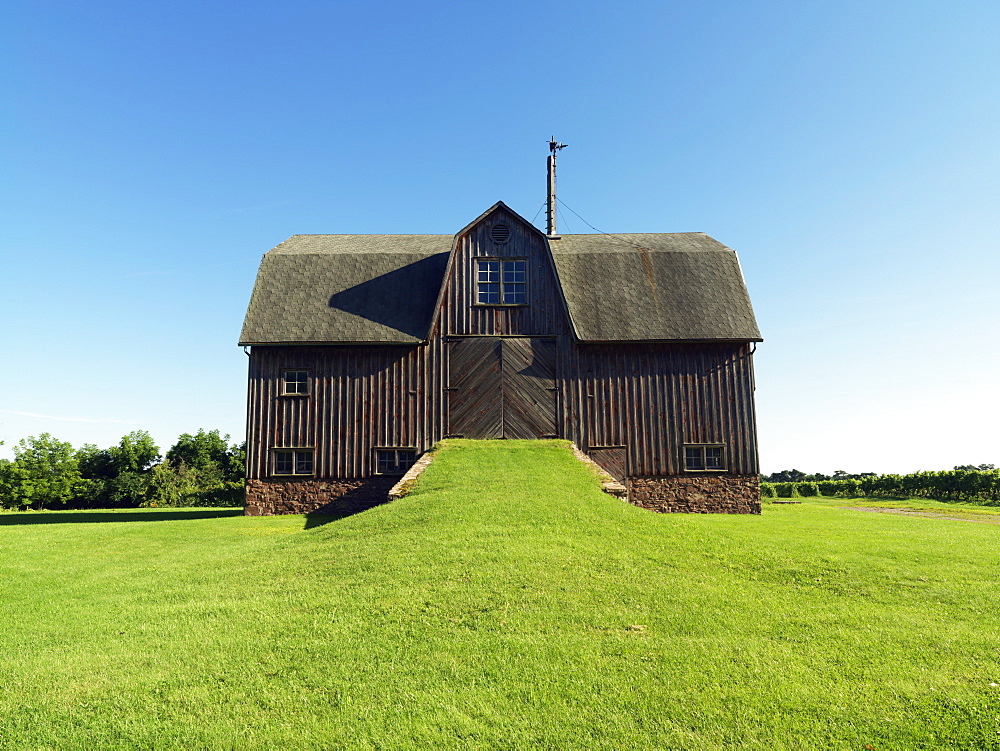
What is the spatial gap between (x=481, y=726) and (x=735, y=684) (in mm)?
2578

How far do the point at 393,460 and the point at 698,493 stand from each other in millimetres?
12115

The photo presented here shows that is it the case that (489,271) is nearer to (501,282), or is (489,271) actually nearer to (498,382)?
(501,282)

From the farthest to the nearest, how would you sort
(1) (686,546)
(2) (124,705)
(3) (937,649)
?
(1) (686,546)
(3) (937,649)
(2) (124,705)

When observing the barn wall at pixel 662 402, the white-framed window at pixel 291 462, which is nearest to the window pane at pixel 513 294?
the barn wall at pixel 662 402

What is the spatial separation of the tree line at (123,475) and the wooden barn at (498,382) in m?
14.3

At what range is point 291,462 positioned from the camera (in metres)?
24.0

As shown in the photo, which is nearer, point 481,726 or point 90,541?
point 481,726

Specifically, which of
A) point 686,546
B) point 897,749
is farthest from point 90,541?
point 897,749

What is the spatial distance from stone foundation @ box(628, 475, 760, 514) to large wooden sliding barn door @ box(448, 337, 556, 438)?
14.3 ft

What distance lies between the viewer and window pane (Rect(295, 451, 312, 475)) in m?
23.9

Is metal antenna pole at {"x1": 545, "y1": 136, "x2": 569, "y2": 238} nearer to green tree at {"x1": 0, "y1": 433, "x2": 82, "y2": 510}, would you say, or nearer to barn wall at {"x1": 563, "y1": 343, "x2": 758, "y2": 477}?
barn wall at {"x1": 563, "y1": 343, "x2": 758, "y2": 477}

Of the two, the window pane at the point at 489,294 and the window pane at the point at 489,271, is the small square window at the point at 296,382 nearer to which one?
the window pane at the point at 489,294

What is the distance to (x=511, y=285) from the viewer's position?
24.9 m

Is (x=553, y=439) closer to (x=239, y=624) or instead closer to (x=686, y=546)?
(x=686, y=546)
